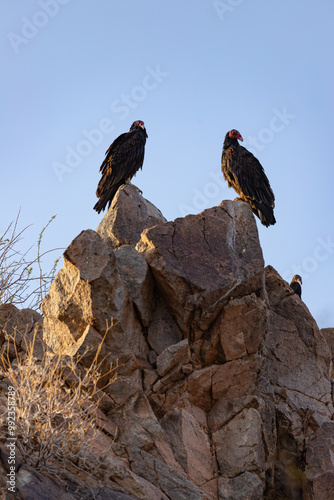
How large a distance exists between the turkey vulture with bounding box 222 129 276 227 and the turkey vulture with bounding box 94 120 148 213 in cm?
163

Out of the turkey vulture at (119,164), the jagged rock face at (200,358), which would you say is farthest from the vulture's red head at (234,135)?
the jagged rock face at (200,358)

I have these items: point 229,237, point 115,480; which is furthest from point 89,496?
point 229,237

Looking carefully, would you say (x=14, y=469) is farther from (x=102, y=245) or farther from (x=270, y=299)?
(x=270, y=299)

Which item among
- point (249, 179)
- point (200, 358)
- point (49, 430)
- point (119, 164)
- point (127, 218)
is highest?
point (119, 164)

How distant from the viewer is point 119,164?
476 inches

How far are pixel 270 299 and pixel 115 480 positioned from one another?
4.44 metres

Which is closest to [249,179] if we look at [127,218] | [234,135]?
[234,135]

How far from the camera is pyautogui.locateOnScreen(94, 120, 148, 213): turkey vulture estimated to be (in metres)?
11.8

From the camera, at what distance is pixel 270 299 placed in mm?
10203

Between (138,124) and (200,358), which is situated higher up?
(138,124)

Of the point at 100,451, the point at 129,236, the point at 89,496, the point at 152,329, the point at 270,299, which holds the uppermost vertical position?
the point at 129,236

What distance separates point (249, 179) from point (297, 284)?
203 centimetres

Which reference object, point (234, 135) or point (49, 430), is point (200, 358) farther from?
point (234, 135)

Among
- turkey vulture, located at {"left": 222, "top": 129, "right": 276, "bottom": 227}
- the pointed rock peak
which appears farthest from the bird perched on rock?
the pointed rock peak
